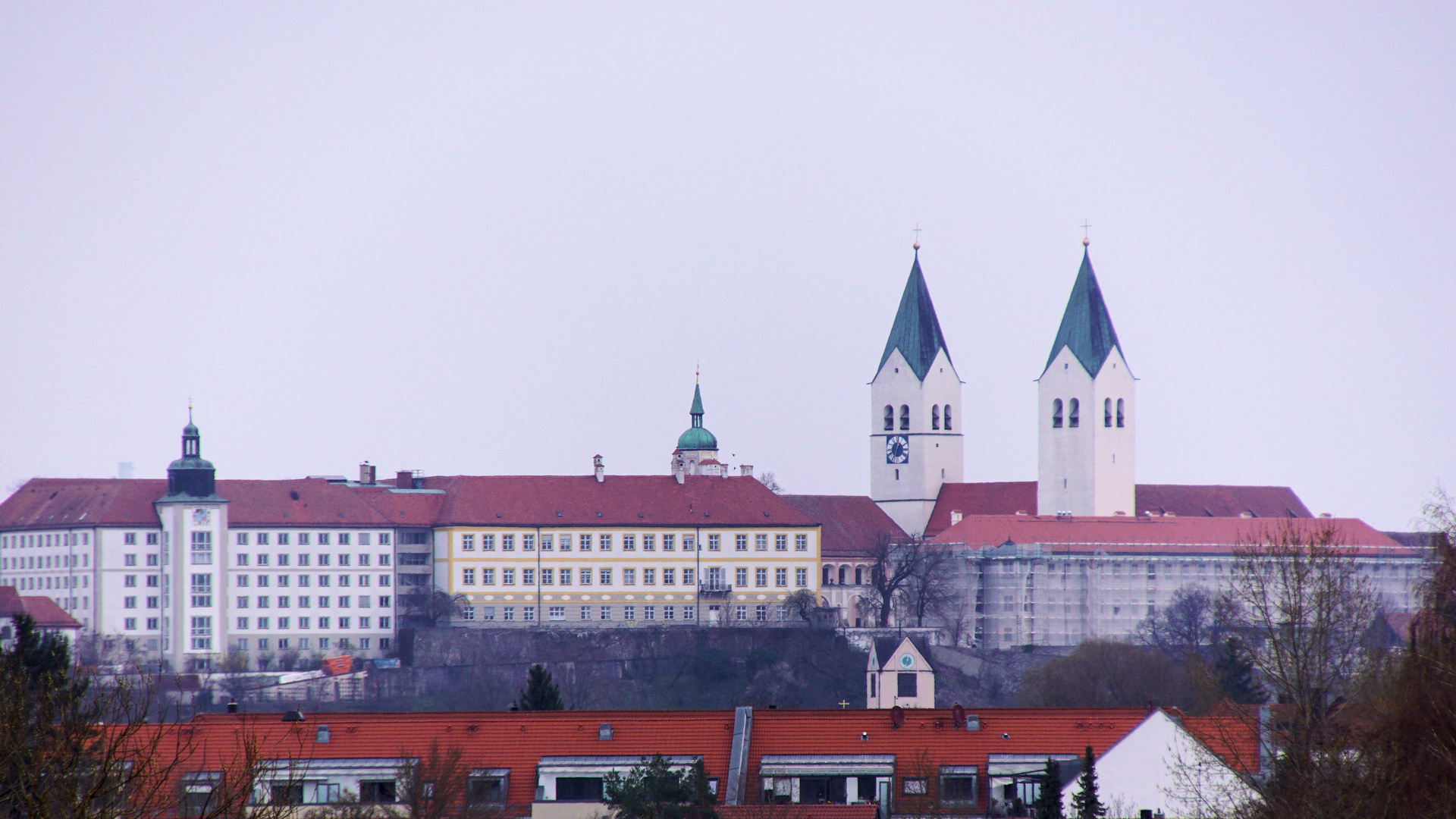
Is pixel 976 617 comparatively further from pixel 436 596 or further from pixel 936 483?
pixel 436 596

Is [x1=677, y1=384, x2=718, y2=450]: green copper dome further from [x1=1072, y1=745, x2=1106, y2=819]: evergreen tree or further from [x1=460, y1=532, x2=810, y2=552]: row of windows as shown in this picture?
[x1=1072, y1=745, x2=1106, y2=819]: evergreen tree

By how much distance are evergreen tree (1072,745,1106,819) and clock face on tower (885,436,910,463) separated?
9232 centimetres

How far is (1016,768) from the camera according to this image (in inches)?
1913

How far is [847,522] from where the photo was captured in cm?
12694

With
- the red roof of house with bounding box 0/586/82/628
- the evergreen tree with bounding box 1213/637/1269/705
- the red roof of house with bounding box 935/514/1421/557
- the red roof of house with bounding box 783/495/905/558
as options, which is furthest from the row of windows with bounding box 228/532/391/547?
the evergreen tree with bounding box 1213/637/1269/705

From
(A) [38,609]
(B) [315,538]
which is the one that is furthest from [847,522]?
(A) [38,609]

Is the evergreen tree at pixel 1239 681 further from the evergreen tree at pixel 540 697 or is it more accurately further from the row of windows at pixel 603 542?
the row of windows at pixel 603 542

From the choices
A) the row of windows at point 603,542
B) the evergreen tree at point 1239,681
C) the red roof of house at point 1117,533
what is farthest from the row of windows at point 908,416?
the evergreen tree at point 1239,681

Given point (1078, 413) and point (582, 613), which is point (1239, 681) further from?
point (1078, 413)

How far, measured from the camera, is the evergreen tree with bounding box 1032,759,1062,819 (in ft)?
129

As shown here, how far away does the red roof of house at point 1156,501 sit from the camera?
13100 centimetres

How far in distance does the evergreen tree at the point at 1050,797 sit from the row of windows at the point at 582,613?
7474 centimetres

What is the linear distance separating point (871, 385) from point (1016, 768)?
86.4 meters

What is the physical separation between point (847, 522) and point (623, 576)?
1427 cm
